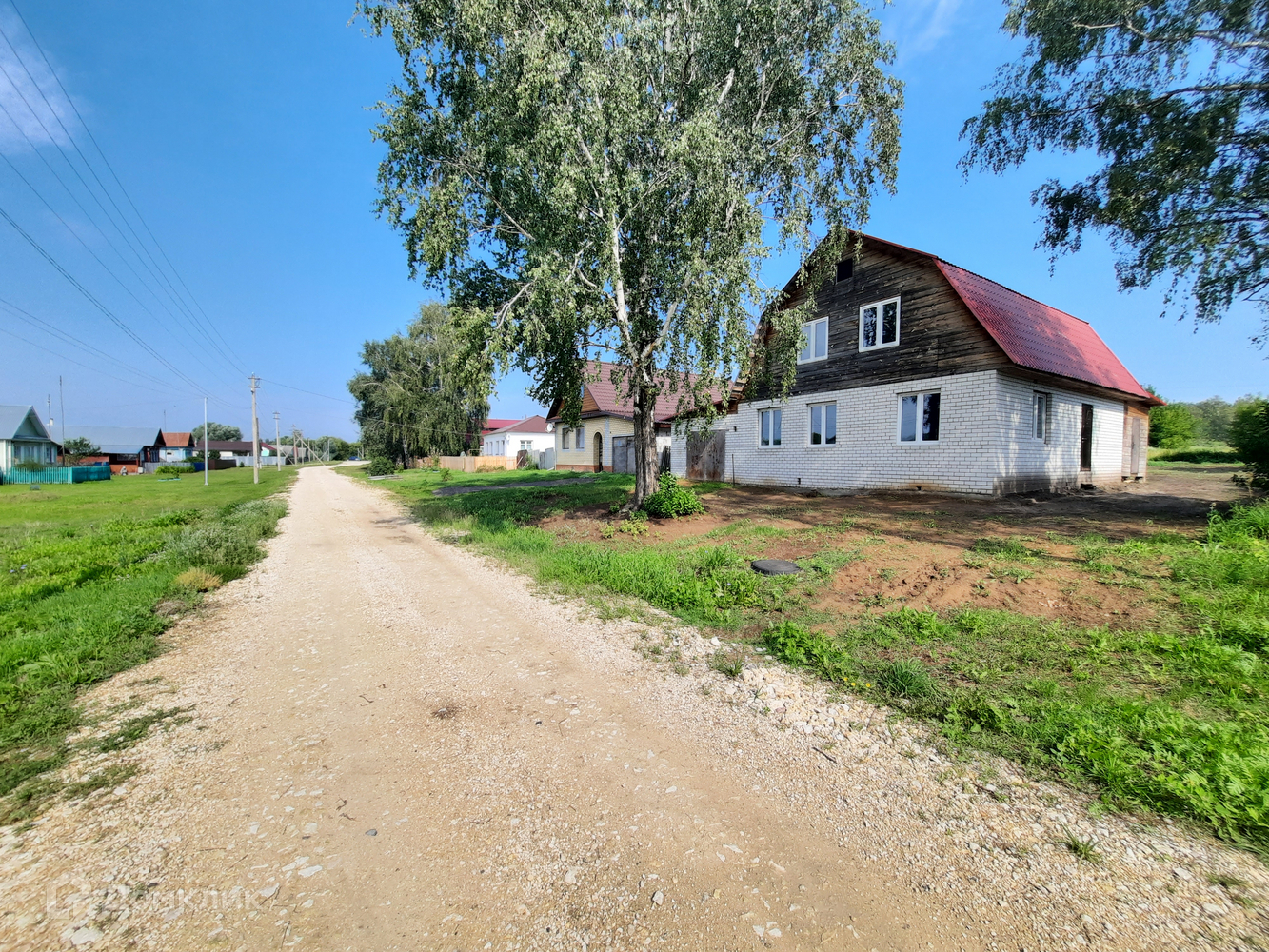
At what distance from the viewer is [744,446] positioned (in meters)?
20.9

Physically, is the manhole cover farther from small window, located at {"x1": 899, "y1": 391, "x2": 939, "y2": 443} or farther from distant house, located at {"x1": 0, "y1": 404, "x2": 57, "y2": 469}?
distant house, located at {"x1": 0, "y1": 404, "x2": 57, "y2": 469}

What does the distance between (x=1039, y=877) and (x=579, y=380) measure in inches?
475

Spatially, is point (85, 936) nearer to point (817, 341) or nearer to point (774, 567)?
point (774, 567)

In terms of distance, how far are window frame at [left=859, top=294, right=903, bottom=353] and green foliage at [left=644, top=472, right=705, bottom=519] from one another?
28.1 feet

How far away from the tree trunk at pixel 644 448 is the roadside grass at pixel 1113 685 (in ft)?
24.4

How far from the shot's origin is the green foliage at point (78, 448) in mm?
57819

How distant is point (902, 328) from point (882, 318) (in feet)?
2.55

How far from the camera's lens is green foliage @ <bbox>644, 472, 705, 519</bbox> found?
11.9m

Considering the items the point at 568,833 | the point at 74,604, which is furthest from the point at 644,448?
the point at 568,833

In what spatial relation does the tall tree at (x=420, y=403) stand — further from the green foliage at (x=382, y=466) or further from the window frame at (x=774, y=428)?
the window frame at (x=774, y=428)

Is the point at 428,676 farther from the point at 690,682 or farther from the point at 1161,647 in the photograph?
the point at 1161,647

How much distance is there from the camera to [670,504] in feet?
39.2

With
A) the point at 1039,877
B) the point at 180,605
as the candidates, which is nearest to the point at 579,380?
the point at 180,605

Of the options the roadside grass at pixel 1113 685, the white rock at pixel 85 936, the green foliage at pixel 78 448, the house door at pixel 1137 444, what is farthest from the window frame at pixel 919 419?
the green foliage at pixel 78 448
